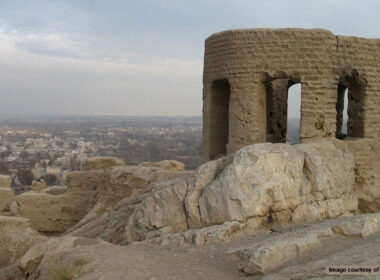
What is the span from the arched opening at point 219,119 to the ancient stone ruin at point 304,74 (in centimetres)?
74

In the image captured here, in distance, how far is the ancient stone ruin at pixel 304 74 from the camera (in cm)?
941

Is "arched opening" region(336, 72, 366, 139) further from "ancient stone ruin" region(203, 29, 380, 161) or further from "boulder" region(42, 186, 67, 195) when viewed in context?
"boulder" region(42, 186, 67, 195)

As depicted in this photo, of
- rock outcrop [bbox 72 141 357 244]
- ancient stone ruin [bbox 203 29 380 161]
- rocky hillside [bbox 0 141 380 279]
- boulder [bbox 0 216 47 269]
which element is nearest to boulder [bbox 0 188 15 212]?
boulder [bbox 0 216 47 269]

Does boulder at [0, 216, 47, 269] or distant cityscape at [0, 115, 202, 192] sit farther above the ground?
boulder at [0, 216, 47, 269]

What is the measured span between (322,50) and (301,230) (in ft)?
15.7

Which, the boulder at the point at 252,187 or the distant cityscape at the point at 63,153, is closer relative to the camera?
the boulder at the point at 252,187

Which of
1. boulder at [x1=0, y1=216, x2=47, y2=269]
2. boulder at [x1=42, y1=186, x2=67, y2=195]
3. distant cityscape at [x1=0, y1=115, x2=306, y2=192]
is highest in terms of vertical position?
boulder at [x1=0, y1=216, x2=47, y2=269]

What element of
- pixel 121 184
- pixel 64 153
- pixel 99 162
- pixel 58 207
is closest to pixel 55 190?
pixel 58 207

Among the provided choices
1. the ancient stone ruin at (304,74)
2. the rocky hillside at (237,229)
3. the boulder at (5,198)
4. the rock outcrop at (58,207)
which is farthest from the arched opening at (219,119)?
the boulder at (5,198)

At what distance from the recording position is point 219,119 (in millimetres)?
11305

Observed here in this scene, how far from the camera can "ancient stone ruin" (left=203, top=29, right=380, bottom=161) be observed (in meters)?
9.41

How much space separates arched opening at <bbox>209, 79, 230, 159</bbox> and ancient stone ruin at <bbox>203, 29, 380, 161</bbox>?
740 mm

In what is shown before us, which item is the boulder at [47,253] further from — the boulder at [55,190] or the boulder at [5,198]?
the boulder at [5,198]

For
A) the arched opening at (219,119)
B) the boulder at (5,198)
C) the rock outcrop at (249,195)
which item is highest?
the arched opening at (219,119)
